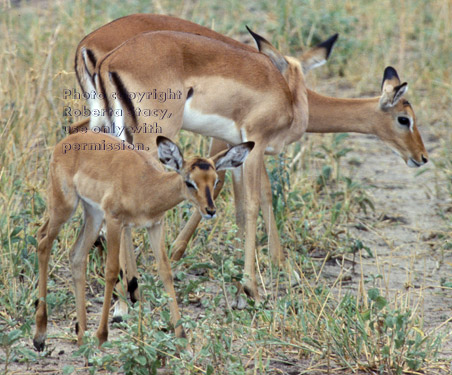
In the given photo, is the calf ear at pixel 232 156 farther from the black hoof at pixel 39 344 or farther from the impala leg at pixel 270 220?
the impala leg at pixel 270 220

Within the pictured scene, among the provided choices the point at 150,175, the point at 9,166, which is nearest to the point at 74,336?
the point at 150,175

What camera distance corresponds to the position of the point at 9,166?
18.2 ft

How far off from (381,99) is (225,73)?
1.29m

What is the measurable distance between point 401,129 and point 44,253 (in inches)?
111

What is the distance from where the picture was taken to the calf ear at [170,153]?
143 inches

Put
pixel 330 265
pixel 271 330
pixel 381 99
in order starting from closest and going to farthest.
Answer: pixel 271 330
pixel 330 265
pixel 381 99

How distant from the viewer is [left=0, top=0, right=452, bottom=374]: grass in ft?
12.1

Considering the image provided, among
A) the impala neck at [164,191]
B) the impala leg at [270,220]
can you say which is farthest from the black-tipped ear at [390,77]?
the impala neck at [164,191]

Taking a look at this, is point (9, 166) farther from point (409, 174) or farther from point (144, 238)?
point (409, 174)

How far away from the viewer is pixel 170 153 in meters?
3.64

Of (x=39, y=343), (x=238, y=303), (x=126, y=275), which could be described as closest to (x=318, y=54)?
(x=238, y=303)

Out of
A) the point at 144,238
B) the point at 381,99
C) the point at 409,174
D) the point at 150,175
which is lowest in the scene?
the point at 409,174

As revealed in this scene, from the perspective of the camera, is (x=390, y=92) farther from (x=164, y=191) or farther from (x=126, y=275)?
(x=164, y=191)

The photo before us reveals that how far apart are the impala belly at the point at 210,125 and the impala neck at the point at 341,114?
813mm
